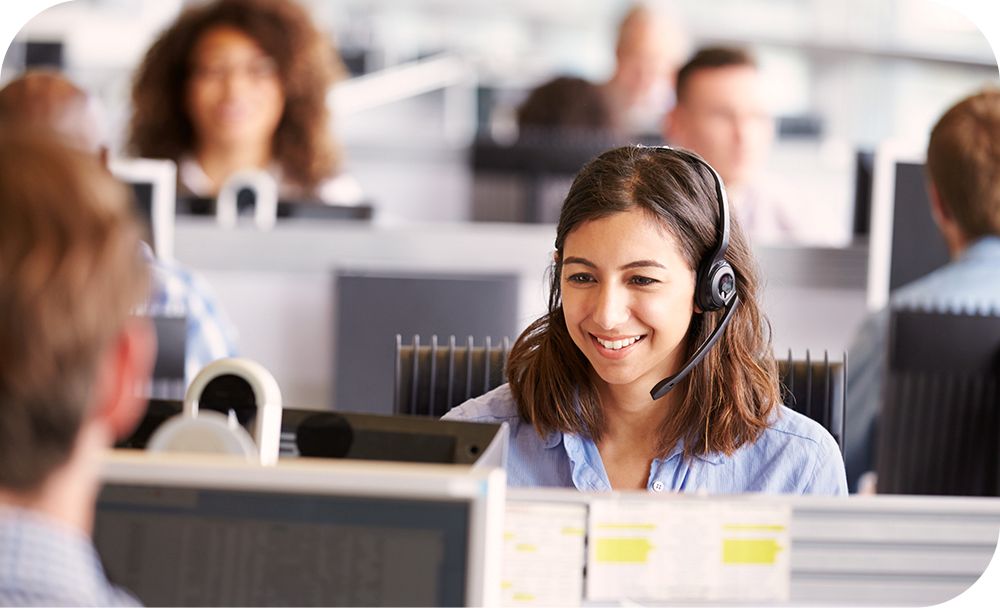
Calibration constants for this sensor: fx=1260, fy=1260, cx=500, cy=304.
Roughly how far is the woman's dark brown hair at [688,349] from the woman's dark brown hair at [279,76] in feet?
6.45

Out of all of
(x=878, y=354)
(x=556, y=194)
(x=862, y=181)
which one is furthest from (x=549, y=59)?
(x=878, y=354)

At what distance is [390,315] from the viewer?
237 centimetres

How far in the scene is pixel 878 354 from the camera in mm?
2043

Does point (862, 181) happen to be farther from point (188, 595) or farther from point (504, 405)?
point (188, 595)

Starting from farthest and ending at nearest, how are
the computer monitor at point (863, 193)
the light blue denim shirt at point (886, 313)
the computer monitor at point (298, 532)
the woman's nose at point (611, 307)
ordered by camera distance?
the computer monitor at point (863, 193), the light blue denim shirt at point (886, 313), the woman's nose at point (611, 307), the computer monitor at point (298, 532)

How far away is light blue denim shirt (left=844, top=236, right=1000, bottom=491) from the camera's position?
1992mm

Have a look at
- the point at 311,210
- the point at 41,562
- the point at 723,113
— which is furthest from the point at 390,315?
the point at 41,562

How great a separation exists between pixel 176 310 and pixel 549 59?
6384mm

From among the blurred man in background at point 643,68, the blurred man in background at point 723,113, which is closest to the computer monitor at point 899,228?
the blurred man in background at point 723,113

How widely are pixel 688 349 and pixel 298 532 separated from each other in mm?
808

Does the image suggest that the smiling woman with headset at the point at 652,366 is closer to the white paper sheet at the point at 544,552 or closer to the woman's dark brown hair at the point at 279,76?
the white paper sheet at the point at 544,552

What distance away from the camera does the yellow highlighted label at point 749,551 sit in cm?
96

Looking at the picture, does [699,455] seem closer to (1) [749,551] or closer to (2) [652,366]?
(2) [652,366]

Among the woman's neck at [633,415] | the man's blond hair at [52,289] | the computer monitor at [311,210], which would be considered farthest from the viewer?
the computer monitor at [311,210]
